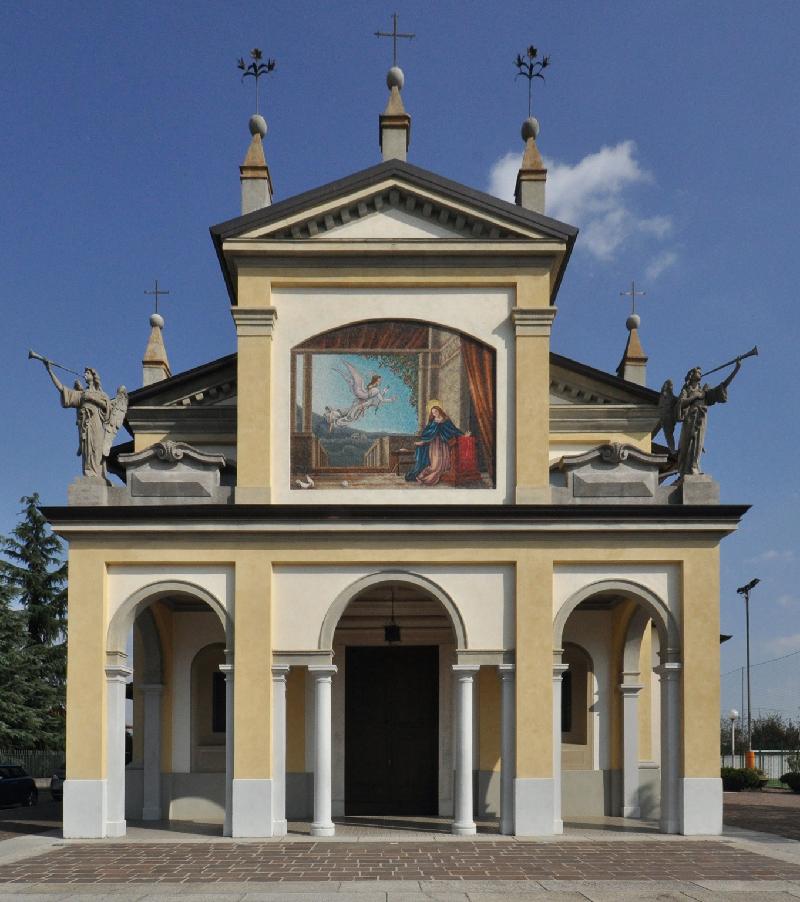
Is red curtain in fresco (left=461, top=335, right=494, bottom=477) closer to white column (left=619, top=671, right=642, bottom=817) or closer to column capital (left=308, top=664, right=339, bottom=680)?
column capital (left=308, top=664, right=339, bottom=680)

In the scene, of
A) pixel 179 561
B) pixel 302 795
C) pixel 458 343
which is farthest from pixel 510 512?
pixel 302 795

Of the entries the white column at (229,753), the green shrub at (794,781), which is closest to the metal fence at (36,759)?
the white column at (229,753)

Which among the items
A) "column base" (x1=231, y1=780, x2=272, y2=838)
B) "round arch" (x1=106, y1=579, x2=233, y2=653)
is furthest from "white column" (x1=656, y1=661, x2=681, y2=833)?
"round arch" (x1=106, y1=579, x2=233, y2=653)

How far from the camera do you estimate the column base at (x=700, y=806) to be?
63.1 ft

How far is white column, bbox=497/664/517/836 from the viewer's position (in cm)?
1931

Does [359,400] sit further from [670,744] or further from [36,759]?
[36,759]

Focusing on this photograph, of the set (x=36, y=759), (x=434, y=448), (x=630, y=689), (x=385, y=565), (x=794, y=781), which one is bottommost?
(x=794, y=781)

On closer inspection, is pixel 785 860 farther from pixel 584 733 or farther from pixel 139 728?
pixel 139 728

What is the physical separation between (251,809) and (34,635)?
98.0ft

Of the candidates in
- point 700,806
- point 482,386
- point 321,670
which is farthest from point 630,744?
point 482,386

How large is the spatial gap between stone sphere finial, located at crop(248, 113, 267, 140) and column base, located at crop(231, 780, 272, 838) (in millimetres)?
13291

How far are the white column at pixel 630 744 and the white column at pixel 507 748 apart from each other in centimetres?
400

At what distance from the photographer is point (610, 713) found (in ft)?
76.4

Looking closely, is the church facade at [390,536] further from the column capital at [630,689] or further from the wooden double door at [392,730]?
the wooden double door at [392,730]
